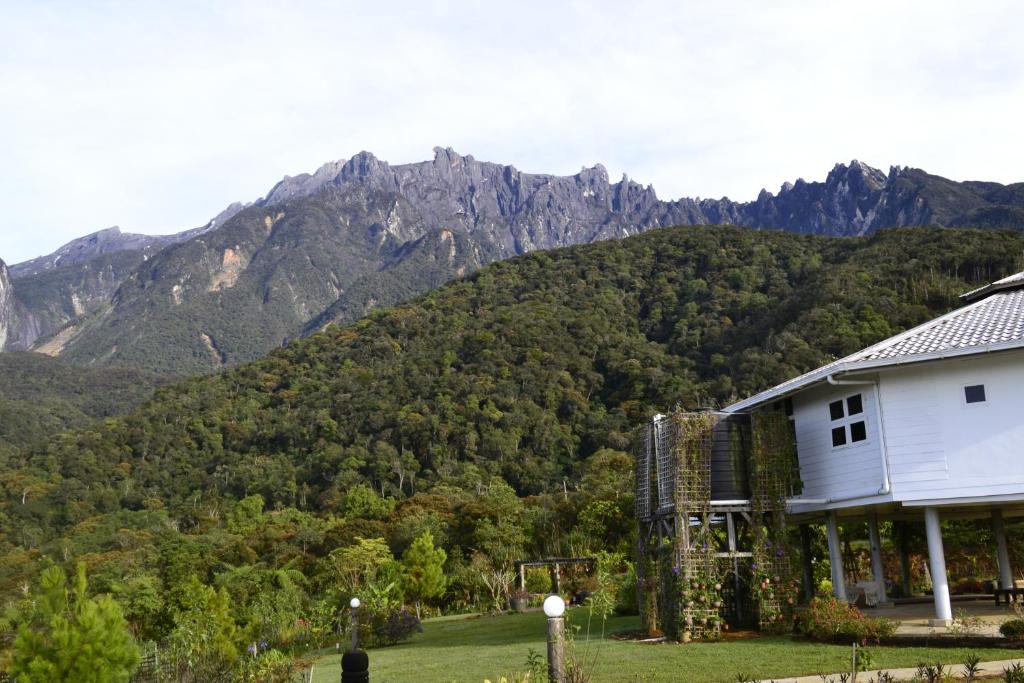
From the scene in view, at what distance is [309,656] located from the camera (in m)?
21.5

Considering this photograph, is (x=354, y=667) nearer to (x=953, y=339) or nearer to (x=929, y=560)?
(x=953, y=339)

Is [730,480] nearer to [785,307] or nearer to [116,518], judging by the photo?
[785,307]

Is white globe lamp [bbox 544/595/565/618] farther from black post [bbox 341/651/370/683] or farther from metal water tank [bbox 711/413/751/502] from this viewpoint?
metal water tank [bbox 711/413/751/502]

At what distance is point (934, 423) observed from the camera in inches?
558

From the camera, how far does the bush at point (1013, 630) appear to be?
11.5 m

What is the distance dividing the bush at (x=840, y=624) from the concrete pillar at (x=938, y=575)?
1075mm

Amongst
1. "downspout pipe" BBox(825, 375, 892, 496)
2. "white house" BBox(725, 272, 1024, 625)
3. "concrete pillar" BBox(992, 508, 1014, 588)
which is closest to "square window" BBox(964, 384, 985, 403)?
"white house" BBox(725, 272, 1024, 625)

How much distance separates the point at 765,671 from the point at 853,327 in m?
47.7

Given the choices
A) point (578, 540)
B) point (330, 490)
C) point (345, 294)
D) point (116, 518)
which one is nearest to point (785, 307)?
point (330, 490)

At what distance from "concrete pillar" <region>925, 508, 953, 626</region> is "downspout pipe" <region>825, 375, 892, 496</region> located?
→ 843 mm

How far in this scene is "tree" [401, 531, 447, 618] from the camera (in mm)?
31672

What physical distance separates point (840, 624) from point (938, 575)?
79.6 inches

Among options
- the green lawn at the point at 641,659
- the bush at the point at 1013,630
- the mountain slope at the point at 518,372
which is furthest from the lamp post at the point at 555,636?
the mountain slope at the point at 518,372

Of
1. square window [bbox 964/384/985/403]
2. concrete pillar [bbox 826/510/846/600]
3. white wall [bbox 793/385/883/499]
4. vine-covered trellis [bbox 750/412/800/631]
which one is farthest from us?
concrete pillar [bbox 826/510/846/600]
